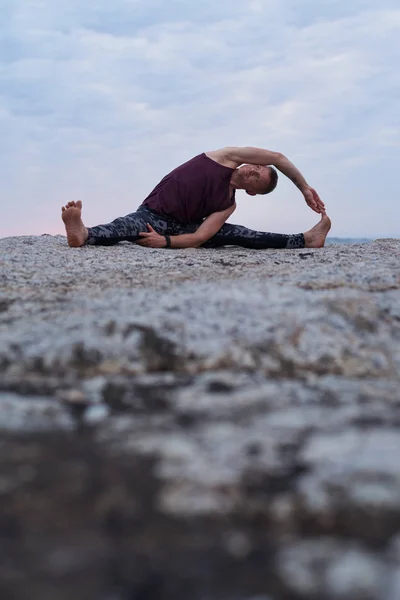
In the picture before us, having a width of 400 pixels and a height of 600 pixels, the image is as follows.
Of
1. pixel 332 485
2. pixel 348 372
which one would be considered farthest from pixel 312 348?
pixel 332 485

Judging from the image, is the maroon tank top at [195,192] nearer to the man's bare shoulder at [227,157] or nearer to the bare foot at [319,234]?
the man's bare shoulder at [227,157]

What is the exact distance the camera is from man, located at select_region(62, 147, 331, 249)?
14.1 feet

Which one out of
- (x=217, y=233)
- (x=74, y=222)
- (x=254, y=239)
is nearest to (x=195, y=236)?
(x=217, y=233)

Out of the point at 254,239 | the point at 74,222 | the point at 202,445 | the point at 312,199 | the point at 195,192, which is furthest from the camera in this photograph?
the point at 312,199

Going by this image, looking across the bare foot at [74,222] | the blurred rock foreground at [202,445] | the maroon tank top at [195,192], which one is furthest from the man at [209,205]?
the blurred rock foreground at [202,445]

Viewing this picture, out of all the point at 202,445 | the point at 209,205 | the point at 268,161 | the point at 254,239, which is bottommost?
the point at 202,445

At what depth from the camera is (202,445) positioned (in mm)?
875

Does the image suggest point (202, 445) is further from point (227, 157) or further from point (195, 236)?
point (227, 157)

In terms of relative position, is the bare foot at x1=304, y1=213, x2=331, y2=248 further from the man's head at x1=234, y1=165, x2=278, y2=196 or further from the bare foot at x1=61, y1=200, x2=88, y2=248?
the bare foot at x1=61, y1=200, x2=88, y2=248

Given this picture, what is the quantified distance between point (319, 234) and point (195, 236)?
3.84 ft

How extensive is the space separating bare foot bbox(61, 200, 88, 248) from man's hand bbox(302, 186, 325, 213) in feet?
6.37

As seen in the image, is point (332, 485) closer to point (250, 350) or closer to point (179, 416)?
point (179, 416)

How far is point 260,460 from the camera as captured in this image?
0.83 meters

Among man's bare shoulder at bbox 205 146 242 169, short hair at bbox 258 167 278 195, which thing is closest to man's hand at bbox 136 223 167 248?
man's bare shoulder at bbox 205 146 242 169
